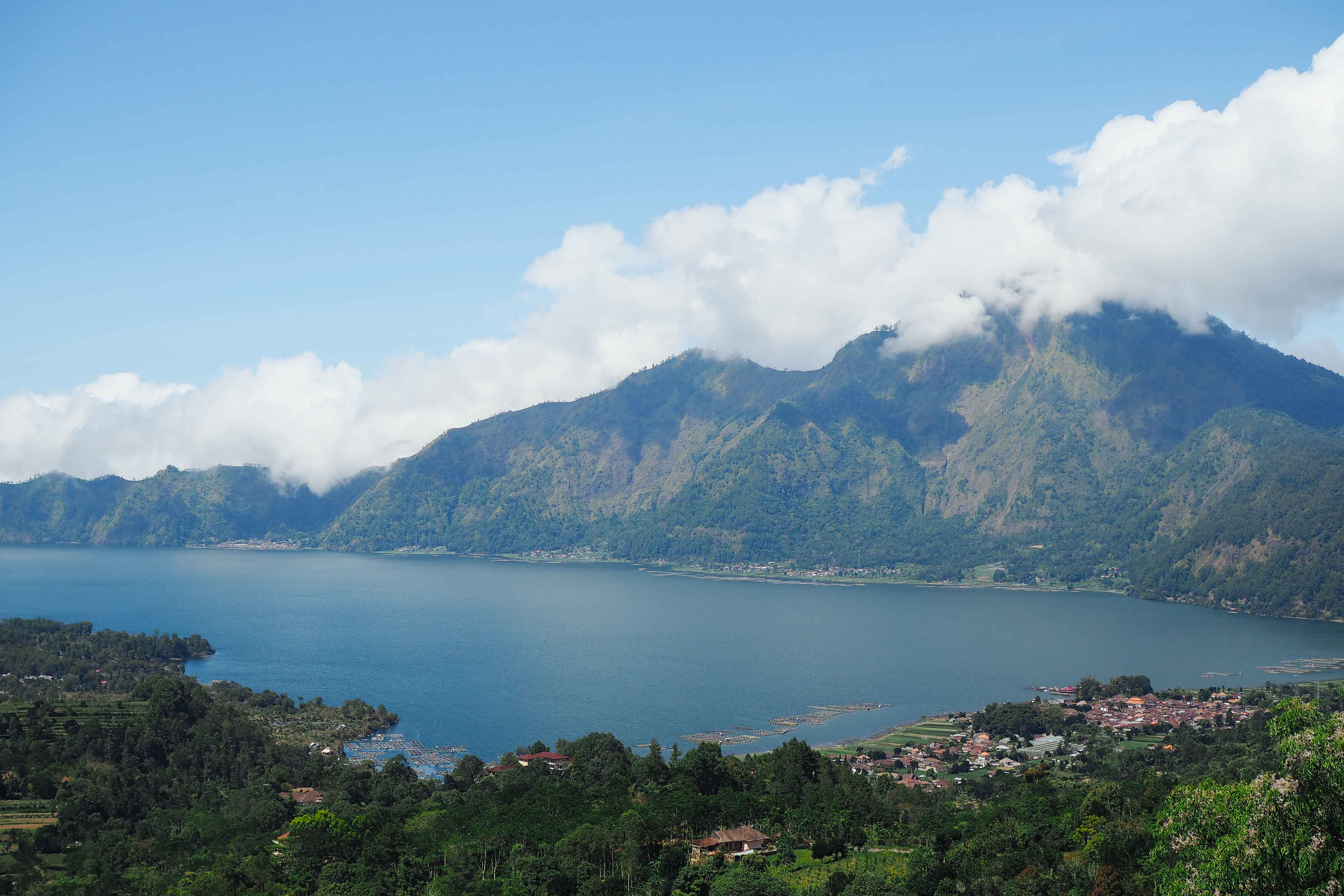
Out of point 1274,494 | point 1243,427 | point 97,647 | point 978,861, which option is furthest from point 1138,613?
point 97,647

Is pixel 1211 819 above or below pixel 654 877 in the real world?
above

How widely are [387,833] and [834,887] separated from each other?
16224 mm

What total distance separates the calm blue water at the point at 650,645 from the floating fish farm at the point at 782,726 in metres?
1.08

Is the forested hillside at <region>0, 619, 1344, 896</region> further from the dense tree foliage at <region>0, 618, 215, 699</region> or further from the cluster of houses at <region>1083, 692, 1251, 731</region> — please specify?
the dense tree foliage at <region>0, 618, 215, 699</region>

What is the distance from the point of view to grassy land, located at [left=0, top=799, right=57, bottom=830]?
134 feet

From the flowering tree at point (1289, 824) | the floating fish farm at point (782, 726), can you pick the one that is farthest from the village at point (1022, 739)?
the flowering tree at point (1289, 824)

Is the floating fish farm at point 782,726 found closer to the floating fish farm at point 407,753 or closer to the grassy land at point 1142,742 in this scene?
the floating fish farm at point 407,753

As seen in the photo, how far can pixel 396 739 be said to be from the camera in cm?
6153

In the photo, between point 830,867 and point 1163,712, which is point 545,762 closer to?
point 830,867

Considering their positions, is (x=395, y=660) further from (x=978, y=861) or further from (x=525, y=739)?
(x=978, y=861)

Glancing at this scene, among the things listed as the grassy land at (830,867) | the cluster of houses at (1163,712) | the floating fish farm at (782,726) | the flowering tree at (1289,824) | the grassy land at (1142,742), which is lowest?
the floating fish farm at (782,726)

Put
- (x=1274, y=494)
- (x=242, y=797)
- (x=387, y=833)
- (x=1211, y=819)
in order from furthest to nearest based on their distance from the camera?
(x=1274, y=494) → (x=242, y=797) → (x=387, y=833) → (x=1211, y=819)

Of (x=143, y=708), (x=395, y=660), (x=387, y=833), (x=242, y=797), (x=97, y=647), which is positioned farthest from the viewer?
(x=395, y=660)

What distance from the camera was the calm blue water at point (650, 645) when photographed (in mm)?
70438
